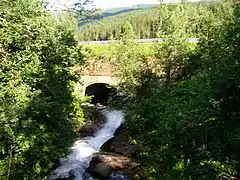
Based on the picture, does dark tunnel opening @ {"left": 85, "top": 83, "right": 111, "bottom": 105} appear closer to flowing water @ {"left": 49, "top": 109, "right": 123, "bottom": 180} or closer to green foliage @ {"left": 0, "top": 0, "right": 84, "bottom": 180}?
flowing water @ {"left": 49, "top": 109, "right": 123, "bottom": 180}

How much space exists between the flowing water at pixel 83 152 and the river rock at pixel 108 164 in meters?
0.70

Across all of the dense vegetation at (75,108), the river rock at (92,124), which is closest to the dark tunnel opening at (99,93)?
the river rock at (92,124)

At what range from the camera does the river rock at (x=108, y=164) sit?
48.8 ft

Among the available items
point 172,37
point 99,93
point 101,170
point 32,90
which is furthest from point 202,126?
point 99,93

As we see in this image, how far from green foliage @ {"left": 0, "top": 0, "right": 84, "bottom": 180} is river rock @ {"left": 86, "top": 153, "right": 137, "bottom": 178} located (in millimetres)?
1950

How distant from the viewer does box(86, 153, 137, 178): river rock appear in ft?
48.8

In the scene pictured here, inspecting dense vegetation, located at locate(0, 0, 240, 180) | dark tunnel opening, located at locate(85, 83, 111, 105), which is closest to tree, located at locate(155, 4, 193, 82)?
dense vegetation, located at locate(0, 0, 240, 180)

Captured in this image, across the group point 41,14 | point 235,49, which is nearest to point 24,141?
point 41,14

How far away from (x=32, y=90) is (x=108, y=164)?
468cm

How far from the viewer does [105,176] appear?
14703 mm

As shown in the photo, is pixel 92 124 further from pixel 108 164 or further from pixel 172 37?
pixel 108 164

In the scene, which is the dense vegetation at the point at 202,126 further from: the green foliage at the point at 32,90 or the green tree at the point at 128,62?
the green tree at the point at 128,62

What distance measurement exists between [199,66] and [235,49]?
54.1 feet

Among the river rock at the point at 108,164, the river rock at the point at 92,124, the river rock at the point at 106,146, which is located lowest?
the river rock at the point at 92,124
